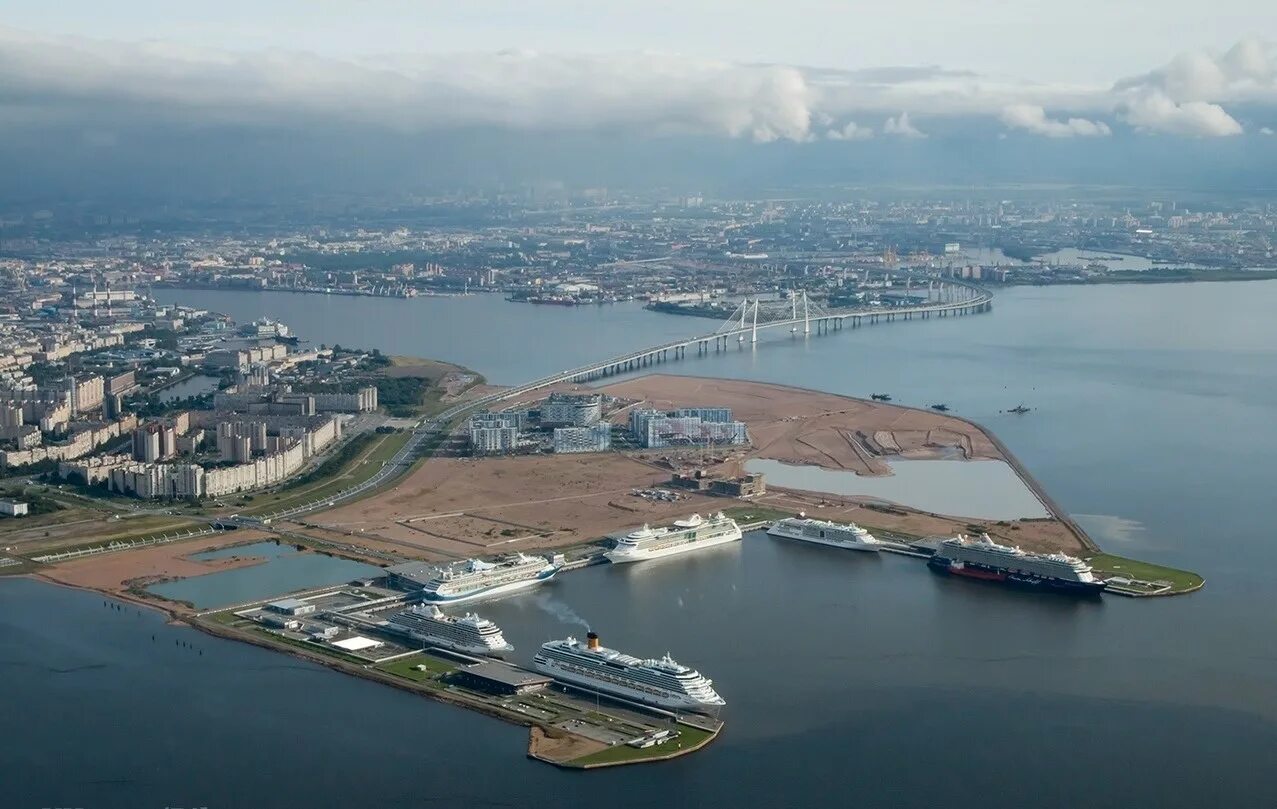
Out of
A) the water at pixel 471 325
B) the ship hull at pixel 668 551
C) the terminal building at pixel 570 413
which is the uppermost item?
the water at pixel 471 325

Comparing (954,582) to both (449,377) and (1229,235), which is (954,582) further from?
(1229,235)

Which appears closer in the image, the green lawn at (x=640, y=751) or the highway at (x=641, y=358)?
the green lawn at (x=640, y=751)

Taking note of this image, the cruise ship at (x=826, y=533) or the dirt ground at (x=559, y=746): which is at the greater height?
the cruise ship at (x=826, y=533)

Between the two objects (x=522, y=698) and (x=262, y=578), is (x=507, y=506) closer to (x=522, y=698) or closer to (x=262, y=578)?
(x=262, y=578)

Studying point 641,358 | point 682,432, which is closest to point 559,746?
point 682,432

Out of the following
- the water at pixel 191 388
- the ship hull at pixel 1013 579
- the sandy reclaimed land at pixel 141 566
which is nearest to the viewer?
the ship hull at pixel 1013 579

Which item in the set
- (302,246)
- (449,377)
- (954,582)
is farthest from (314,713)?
(302,246)

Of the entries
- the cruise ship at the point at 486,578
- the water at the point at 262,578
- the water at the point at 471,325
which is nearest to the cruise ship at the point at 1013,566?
the cruise ship at the point at 486,578

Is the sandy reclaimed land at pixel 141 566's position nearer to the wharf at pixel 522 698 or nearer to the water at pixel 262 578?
the water at pixel 262 578
